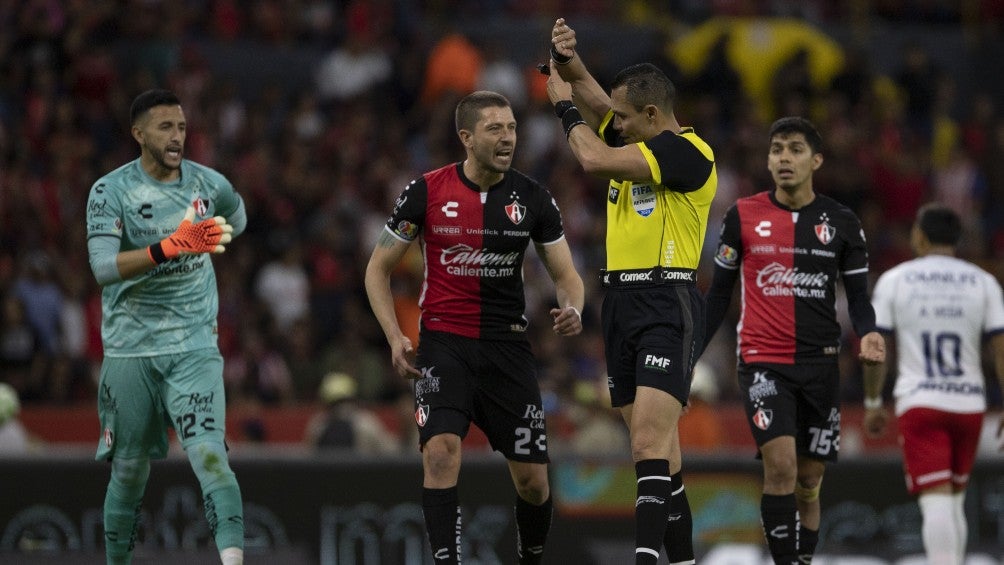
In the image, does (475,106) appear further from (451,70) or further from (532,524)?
(451,70)

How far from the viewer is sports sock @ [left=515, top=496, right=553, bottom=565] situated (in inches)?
396

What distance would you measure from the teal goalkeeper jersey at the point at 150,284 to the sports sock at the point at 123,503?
72cm

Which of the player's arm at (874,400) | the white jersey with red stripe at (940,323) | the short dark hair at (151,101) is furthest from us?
the white jersey with red stripe at (940,323)

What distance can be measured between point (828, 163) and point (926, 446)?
10.7 meters

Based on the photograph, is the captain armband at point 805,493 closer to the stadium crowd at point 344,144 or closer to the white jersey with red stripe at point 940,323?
the white jersey with red stripe at point 940,323

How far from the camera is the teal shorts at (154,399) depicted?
9867mm

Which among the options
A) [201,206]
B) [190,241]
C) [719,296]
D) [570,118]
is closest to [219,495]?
[190,241]

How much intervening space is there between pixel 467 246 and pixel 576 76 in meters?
1.27

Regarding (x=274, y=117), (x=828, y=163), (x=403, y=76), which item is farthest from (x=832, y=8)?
(x=274, y=117)

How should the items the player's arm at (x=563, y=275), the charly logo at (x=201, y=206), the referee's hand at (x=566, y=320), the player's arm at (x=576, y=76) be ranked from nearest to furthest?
the referee's hand at (x=566, y=320), the player's arm at (x=576, y=76), the player's arm at (x=563, y=275), the charly logo at (x=201, y=206)

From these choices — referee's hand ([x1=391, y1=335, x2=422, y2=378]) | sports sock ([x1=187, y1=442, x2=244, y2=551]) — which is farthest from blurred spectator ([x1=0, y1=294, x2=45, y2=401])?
referee's hand ([x1=391, y1=335, x2=422, y2=378])

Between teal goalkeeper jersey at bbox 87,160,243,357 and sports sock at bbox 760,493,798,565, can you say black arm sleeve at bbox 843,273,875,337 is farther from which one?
teal goalkeeper jersey at bbox 87,160,243,357

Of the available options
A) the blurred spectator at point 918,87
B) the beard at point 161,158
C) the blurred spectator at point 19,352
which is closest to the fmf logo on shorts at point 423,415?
the beard at point 161,158

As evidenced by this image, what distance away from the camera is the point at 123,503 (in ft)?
33.2
